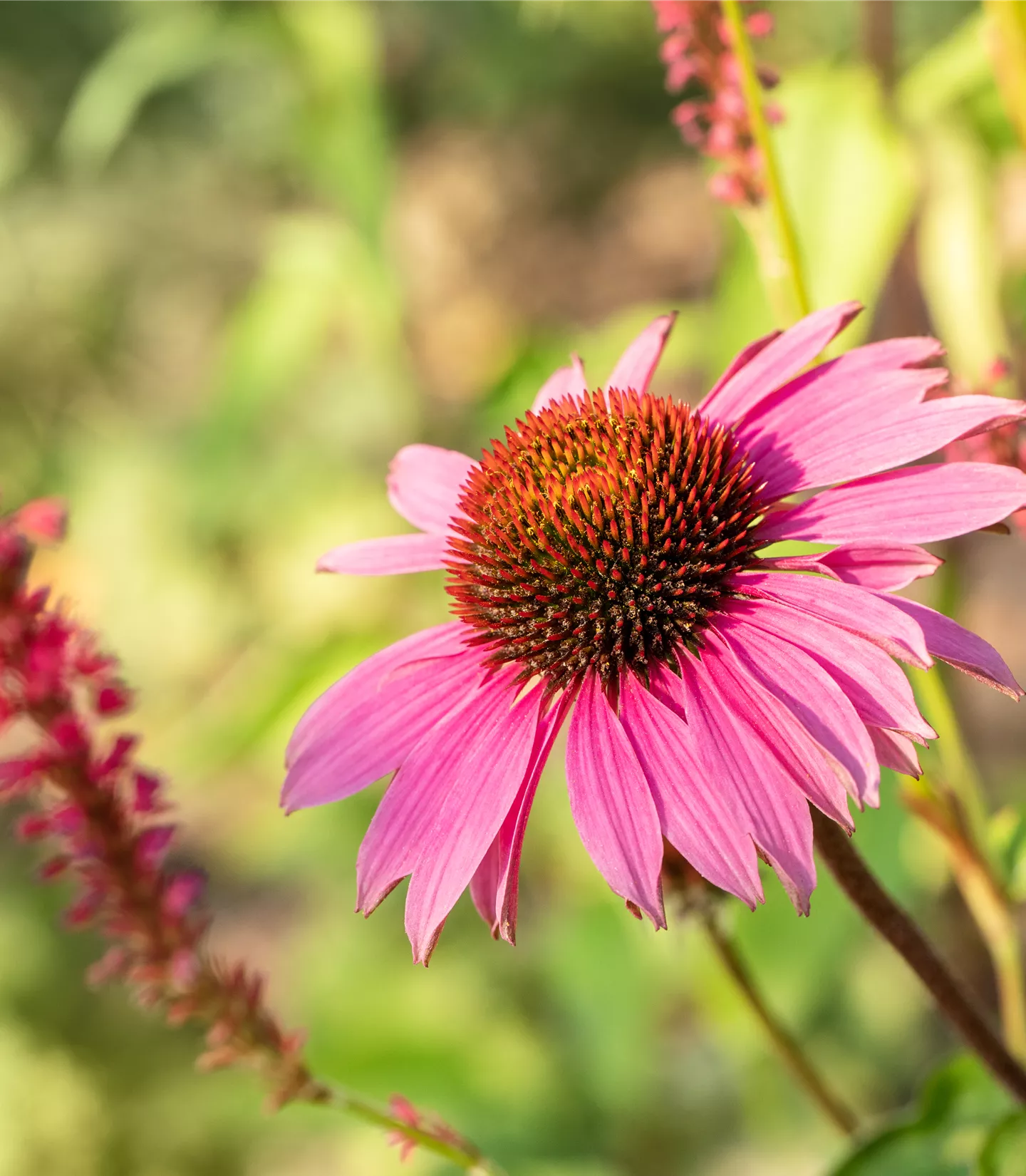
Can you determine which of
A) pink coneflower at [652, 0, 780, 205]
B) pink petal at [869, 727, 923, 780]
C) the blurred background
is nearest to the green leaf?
the blurred background

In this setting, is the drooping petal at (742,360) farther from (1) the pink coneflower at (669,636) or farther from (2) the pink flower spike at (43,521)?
(2) the pink flower spike at (43,521)

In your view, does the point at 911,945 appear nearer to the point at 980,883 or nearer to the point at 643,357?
the point at 980,883

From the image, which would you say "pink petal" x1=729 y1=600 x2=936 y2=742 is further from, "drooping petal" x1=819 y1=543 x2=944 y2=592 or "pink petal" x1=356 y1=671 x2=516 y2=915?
"pink petal" x1=356 y1=671 x2=516 y2=915

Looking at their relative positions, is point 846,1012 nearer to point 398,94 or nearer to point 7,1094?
point 7,1094

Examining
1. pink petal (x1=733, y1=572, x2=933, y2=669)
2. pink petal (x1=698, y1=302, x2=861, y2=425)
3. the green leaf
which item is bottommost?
the green leaf

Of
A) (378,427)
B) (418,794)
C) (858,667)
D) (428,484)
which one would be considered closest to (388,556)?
(428,484)

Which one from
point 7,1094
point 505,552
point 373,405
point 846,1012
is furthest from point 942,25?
point 7,1094
